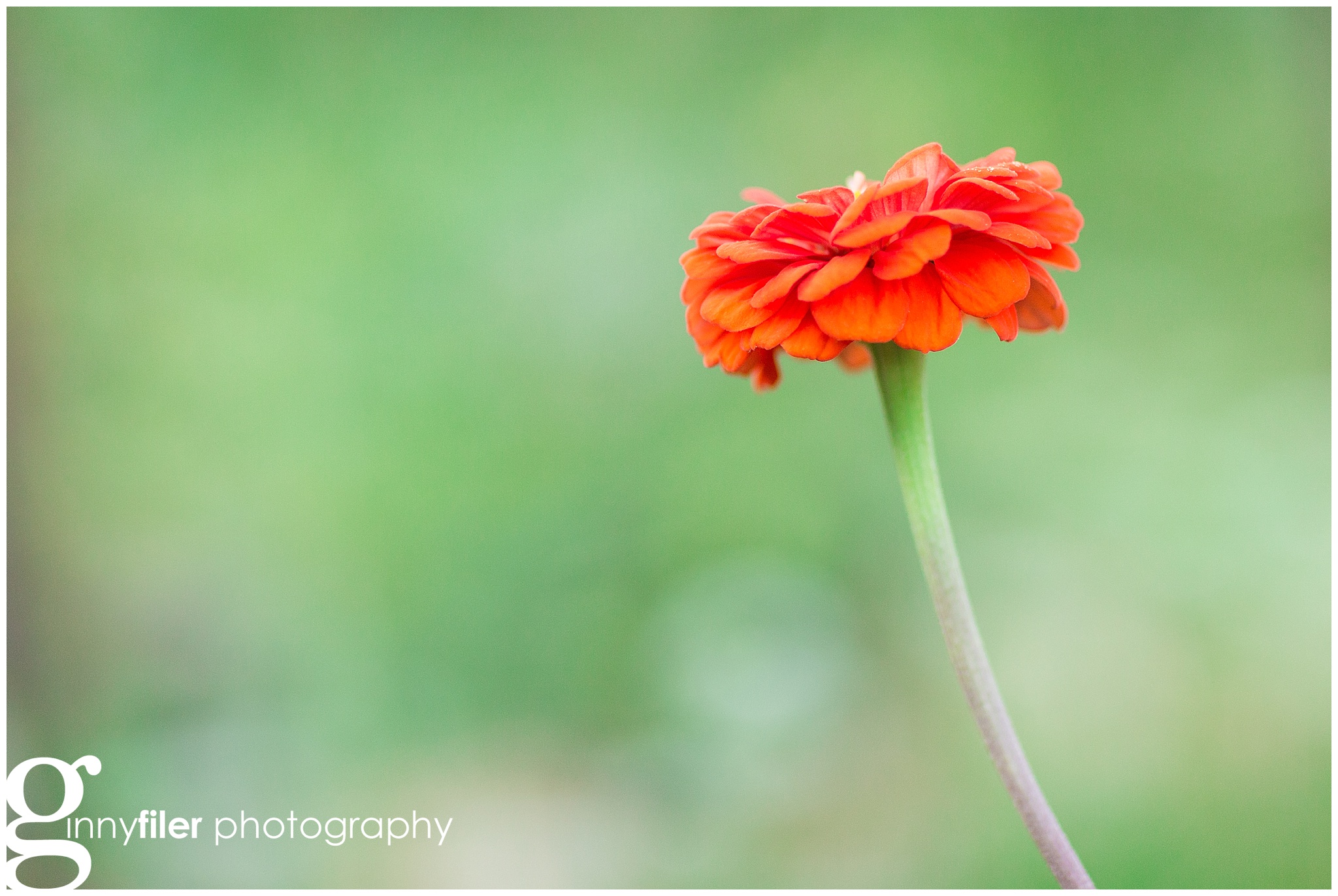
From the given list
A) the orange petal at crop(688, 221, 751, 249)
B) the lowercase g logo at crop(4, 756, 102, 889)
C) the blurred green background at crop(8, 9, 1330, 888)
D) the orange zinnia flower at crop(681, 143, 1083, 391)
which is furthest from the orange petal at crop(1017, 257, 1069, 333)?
the blurred green background at crop(8, 9, 1330, 888)

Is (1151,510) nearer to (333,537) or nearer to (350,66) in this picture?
(333,537)

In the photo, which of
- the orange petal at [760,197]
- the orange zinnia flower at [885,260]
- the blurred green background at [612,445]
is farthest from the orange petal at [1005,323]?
the blurred green background at [612,445]

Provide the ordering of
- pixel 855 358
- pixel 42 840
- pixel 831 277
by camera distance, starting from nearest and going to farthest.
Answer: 1. pixel 831 277
2. pixel 855 358
3. pixel 42 840

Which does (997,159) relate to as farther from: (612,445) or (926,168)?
(612,445)

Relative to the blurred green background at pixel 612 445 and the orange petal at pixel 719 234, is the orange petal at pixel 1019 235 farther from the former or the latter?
the blurred green background at pixel 612 445

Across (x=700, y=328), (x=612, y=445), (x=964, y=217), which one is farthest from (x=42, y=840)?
(x=612, y=445)

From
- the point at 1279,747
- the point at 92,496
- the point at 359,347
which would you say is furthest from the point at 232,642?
the point at 1279,747
